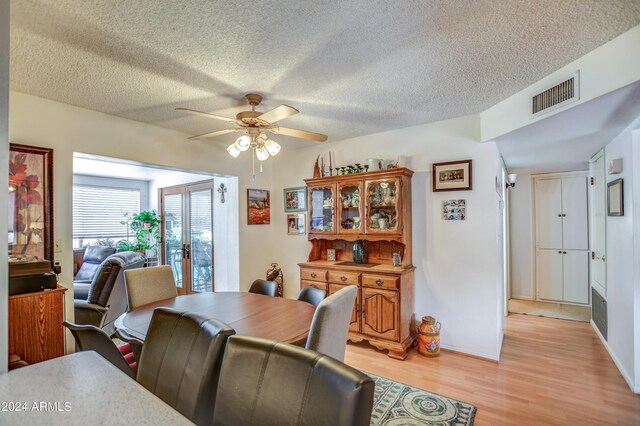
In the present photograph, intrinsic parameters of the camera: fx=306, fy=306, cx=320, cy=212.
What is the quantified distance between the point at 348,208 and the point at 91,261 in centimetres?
438

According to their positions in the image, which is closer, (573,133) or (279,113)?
(279,113)

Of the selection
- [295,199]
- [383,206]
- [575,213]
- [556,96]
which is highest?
[556,96]

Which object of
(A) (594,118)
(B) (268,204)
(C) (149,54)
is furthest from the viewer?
(B) (268,204)

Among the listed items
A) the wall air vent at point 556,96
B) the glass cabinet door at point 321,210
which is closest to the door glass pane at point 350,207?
the glass cabinet door at point 321,210

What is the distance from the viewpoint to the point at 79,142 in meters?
2.80

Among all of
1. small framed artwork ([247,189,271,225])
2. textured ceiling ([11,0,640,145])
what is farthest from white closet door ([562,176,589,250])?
small framed artwork ([247,189,271,225])

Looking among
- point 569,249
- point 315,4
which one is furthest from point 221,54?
point 569,249

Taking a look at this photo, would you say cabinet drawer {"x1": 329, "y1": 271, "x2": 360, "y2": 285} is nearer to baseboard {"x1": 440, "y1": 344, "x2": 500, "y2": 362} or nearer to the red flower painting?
baseboard {"x1": 440, "y1": 344, "x2": 500, "y2": 362}

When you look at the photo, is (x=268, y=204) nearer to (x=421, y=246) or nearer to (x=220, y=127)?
(x=220, y=127)

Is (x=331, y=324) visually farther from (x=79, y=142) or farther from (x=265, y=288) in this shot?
(x=79, y=142)

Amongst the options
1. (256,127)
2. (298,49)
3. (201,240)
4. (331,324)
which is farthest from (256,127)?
(201,240)

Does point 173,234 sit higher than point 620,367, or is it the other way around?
point 173,234

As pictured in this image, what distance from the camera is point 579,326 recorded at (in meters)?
3.94

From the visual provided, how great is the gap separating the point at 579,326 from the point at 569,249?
4.54 feet
